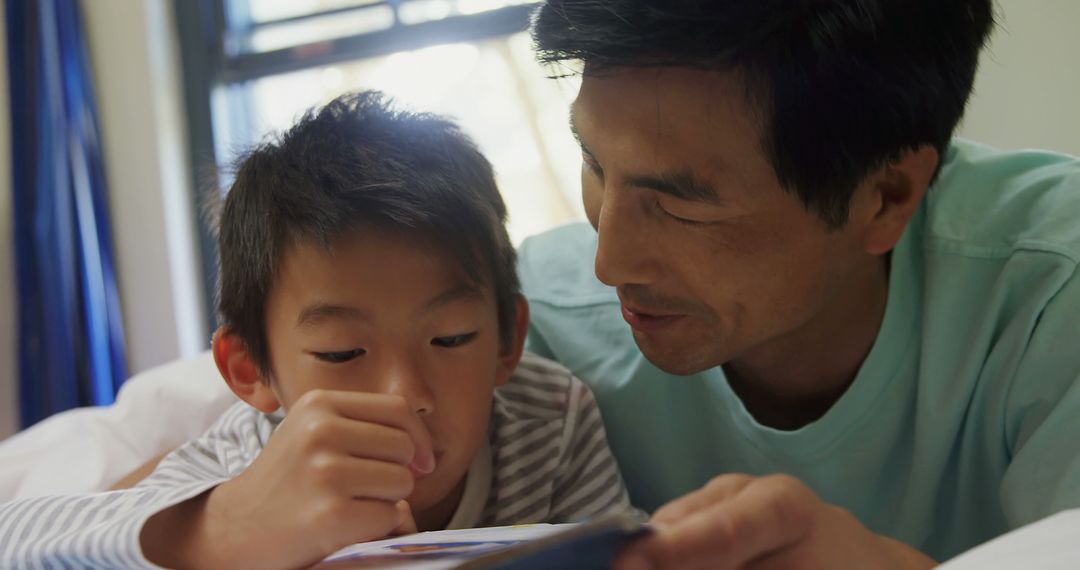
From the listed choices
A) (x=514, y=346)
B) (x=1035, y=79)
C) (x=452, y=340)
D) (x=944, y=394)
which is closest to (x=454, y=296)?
(x=452, y=340)

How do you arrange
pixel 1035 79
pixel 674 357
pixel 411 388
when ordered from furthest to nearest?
pixel 1035 79
pixel 674 357
pixel 411 388

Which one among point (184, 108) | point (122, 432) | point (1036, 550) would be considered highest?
point (184, 108)

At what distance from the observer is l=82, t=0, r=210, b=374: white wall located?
2594 mm

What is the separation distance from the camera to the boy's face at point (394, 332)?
35.9 inches

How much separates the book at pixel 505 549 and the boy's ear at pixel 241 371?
34cm

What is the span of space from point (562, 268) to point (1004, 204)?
56cm

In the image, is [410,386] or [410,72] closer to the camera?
[410,386]

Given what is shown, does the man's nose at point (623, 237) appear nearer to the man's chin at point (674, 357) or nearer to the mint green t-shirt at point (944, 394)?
the man's chin at point (674, 357)

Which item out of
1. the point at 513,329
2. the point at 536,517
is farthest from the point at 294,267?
the point at 536,517

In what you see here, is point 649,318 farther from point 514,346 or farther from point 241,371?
point 241,371

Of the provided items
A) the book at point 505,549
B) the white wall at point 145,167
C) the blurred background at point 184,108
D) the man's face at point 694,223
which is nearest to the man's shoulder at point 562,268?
the man's face at point 694,223

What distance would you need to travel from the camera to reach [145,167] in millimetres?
2605

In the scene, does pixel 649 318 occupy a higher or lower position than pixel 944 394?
higher

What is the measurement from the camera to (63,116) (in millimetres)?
2521
